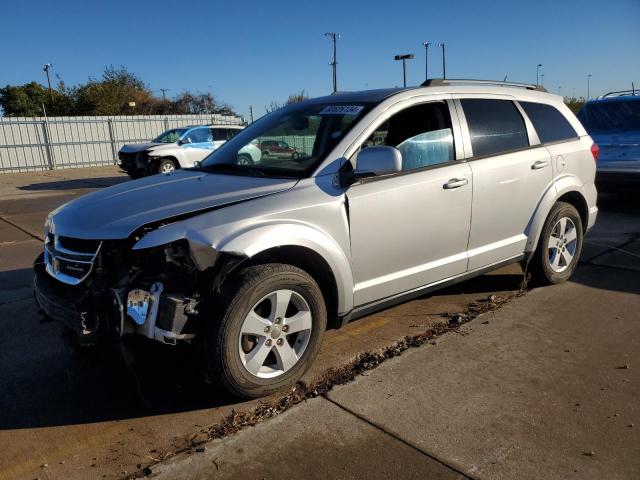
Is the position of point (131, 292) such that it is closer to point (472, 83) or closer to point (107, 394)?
point (107, 394)

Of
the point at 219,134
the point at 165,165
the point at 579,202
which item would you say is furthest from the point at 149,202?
the point at 219,134

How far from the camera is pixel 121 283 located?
115 inches

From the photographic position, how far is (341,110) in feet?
12.8

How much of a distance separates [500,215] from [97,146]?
2357cm

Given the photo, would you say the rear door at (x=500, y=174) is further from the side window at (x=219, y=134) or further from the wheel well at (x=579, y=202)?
the side window at (x=219, y=134)

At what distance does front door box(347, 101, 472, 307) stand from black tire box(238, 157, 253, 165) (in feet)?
2.99

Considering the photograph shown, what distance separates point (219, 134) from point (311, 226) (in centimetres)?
1498

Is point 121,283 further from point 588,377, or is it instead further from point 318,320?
point 588,377

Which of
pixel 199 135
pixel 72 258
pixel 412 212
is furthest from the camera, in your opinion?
pixel 199 135

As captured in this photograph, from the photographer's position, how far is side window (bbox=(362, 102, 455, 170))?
390 cm

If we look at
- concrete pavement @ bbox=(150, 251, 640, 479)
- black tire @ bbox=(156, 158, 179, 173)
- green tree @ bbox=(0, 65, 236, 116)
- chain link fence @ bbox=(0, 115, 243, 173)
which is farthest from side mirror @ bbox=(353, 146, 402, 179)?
green tree @ bbox=(0, 65, 236, 116)

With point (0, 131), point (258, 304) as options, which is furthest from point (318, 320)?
point (0, 131)

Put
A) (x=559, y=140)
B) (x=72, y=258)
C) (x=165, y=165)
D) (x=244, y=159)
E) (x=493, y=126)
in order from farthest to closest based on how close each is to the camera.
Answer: (x=165, y=165) < (x=559, y=140) < (x=493, y=126) < (x=244, y=159) < (x=72, y=258)

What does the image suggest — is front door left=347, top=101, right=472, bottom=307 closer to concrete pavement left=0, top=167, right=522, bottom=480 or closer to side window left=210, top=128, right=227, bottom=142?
concrete pavement left=0, top=167, right=522, bottom=480
